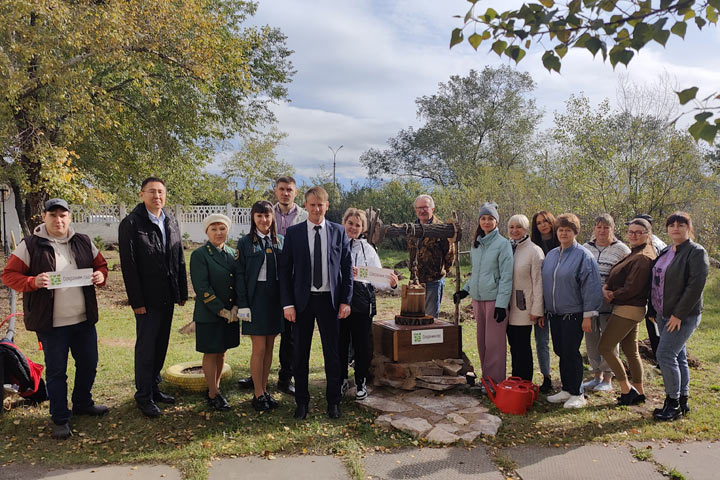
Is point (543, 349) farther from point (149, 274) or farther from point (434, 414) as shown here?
point (149, 274)

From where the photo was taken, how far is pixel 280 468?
3.56 meters

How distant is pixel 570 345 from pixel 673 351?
2.68ft

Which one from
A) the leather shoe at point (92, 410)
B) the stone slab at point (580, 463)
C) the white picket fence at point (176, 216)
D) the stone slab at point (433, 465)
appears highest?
the white picket fence at point (176, 216)

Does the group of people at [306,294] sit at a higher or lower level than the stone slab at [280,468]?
higher

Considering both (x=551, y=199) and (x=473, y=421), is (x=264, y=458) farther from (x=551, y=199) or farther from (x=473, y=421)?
(x=551, y=199)

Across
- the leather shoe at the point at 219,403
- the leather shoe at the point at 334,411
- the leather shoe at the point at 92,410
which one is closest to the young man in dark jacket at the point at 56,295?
the leather shoe at the point at 92,410

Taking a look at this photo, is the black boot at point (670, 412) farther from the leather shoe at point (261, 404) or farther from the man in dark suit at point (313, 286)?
the leather shoe at point (261, 404)

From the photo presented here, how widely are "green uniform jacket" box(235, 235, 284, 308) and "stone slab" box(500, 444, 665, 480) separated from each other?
240 centimetres

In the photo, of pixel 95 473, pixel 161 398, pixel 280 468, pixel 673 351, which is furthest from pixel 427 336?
pixel 95 473

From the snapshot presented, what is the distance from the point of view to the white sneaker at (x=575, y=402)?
473 cm

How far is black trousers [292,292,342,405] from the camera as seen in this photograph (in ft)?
14.5

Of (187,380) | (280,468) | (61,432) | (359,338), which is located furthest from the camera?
(187,380)

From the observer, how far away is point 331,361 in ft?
14.8

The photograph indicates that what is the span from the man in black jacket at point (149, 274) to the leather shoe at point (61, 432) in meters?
0.56
